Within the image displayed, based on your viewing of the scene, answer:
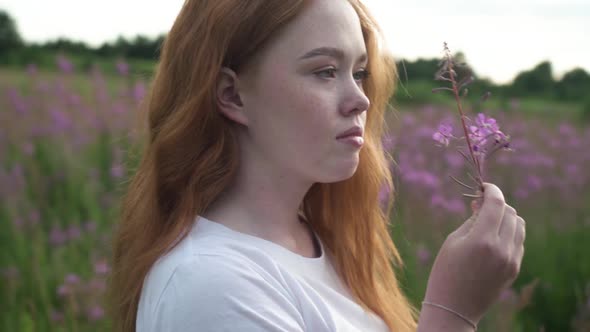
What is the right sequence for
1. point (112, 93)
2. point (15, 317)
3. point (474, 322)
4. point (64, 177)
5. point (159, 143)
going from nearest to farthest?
1. point (474, 322)
2. point (159, 143)
3. point (15, 317)
4. point (64, 177)
5. point (112, 93)

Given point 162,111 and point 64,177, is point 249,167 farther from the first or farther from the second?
point 64,177

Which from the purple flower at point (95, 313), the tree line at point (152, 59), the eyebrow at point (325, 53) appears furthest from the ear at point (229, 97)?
the tree line at point (152, 59)

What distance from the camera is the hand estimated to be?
47.4 inches

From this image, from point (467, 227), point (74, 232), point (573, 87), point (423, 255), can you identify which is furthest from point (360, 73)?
point (573, 87)

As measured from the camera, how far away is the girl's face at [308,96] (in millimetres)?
1351

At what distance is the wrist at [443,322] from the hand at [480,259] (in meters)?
0.01

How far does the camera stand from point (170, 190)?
1509mm

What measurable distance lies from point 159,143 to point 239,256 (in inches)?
14.4

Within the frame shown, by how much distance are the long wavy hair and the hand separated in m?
0.33

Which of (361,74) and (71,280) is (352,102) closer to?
(361,74)

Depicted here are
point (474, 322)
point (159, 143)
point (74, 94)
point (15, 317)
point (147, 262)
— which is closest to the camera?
point (474, 322)

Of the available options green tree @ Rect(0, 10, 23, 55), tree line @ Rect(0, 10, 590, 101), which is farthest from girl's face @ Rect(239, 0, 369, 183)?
green tree @ Rect(0, 10, 23, 55)

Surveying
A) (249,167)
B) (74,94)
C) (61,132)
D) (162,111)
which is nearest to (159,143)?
(162,111)

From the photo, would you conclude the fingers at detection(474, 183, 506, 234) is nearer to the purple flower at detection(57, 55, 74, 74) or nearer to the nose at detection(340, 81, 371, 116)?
the nose at detection(340, 81, 371, 116)
